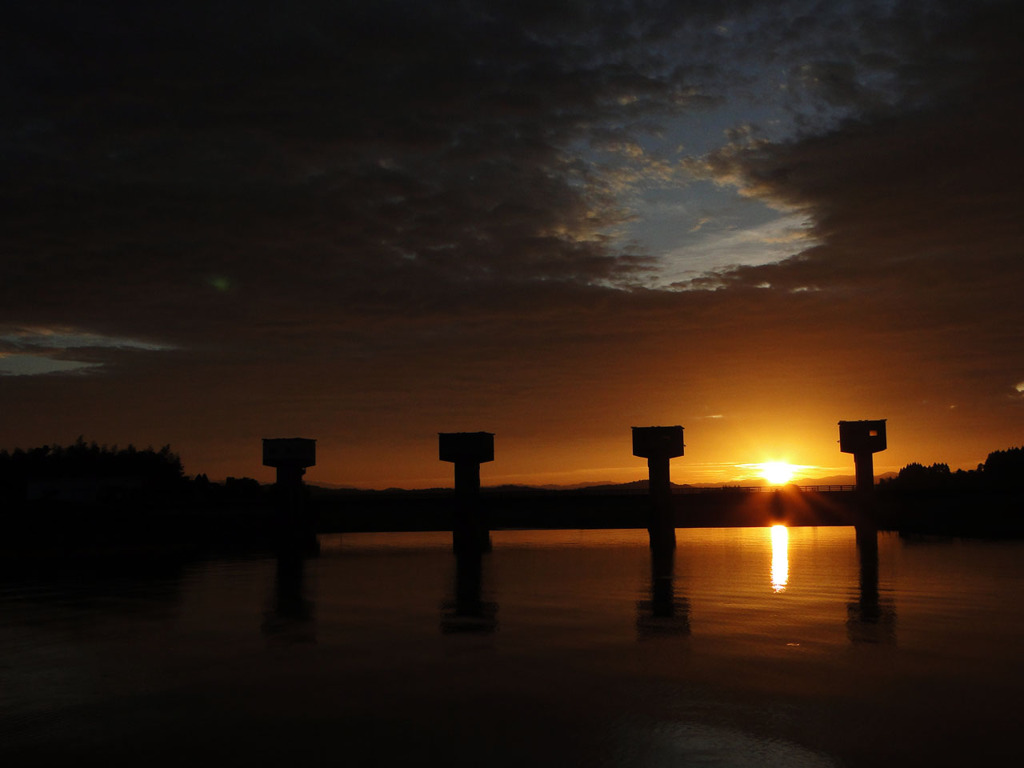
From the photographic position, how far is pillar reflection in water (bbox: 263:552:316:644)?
32497mm

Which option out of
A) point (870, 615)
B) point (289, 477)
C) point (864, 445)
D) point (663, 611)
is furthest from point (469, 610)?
point (864, 445)

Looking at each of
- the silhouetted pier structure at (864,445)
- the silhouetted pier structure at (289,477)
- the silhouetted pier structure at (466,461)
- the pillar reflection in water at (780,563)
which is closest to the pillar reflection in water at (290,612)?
the pillar reflection in water at (780,563)

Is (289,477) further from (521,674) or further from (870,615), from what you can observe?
(521,674)

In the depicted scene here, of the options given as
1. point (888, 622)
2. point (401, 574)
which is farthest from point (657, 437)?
point (888, 622)

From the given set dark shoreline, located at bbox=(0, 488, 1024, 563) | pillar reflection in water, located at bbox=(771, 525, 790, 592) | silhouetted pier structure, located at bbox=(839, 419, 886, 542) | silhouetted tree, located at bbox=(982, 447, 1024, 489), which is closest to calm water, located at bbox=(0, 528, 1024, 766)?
pillar reflection in water, located at bbox=(771, 525, 790, 592)

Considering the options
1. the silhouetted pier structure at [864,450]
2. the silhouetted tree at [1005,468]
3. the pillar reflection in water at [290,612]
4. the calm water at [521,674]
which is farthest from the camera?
the silhouetted tree at [1005,468]

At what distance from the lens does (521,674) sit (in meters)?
24.5

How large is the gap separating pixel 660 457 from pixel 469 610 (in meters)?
64.3

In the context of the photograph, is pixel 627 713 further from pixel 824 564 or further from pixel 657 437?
pixel 657 437

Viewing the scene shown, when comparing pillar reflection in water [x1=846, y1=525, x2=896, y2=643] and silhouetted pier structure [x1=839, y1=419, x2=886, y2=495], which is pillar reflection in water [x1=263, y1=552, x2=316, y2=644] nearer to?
pillar reflection in water [x1=846, y1=525, x2=896, y2=643]

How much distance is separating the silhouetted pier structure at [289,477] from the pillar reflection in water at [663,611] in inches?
2338

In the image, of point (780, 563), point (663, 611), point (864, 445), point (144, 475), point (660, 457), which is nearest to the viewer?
point (663, 611)

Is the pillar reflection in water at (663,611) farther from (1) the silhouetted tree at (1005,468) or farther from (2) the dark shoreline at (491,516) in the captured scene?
(1) the silhouetted tree at (1005,468)

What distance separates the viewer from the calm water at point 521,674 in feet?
57.4
